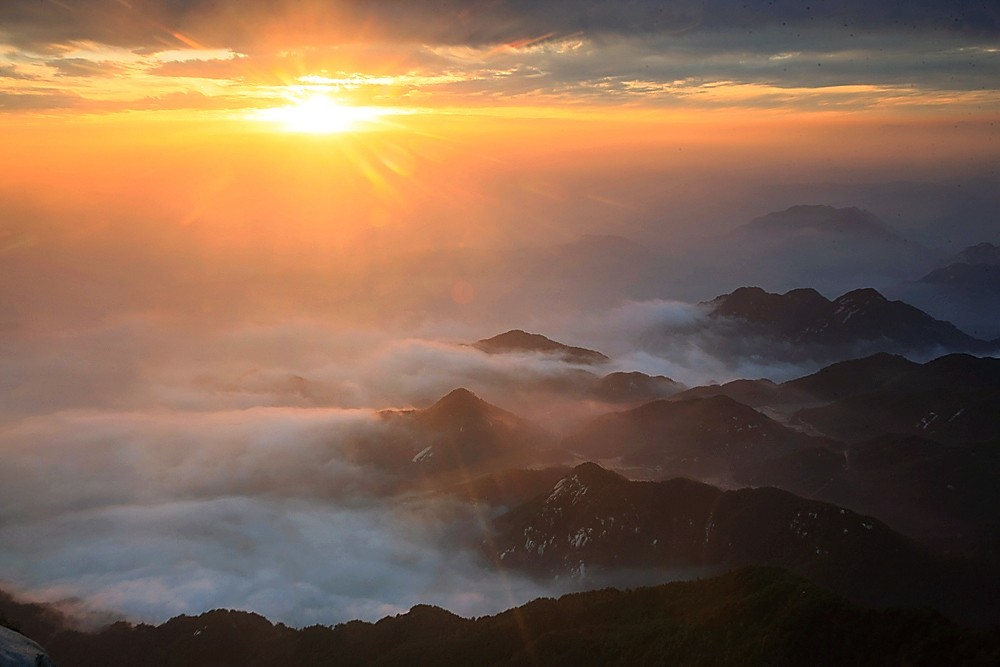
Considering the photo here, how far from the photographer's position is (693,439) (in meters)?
149

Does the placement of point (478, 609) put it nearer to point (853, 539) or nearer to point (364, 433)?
point (853, 539)

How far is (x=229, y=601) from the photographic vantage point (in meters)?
106

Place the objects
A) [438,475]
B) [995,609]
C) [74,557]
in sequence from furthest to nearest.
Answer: [438,475], [74,557], [995,609]

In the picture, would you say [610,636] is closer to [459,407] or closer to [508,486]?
[508,486]

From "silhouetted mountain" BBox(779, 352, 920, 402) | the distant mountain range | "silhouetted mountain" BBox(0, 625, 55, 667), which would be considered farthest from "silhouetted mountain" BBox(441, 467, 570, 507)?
"silhouetted mountain" BBox(0, 625, 55, 667)

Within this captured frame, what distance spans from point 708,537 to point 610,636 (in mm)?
42558

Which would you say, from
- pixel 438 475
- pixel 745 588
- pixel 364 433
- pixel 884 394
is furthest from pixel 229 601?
pixel 884 394

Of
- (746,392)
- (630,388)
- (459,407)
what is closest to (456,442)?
(459,407)

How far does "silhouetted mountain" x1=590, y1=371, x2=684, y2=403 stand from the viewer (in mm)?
189750

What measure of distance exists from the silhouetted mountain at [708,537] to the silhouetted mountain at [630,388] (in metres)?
74.6

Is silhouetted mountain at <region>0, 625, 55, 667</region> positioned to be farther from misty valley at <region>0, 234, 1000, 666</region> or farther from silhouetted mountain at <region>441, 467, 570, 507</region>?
silhouetted mountain at <region>441, 467, 570, 507</region>

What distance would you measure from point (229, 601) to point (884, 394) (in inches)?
5828

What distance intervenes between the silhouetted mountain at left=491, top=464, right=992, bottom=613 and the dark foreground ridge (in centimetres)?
2981

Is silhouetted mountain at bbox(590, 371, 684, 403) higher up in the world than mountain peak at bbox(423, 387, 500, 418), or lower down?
lower down
